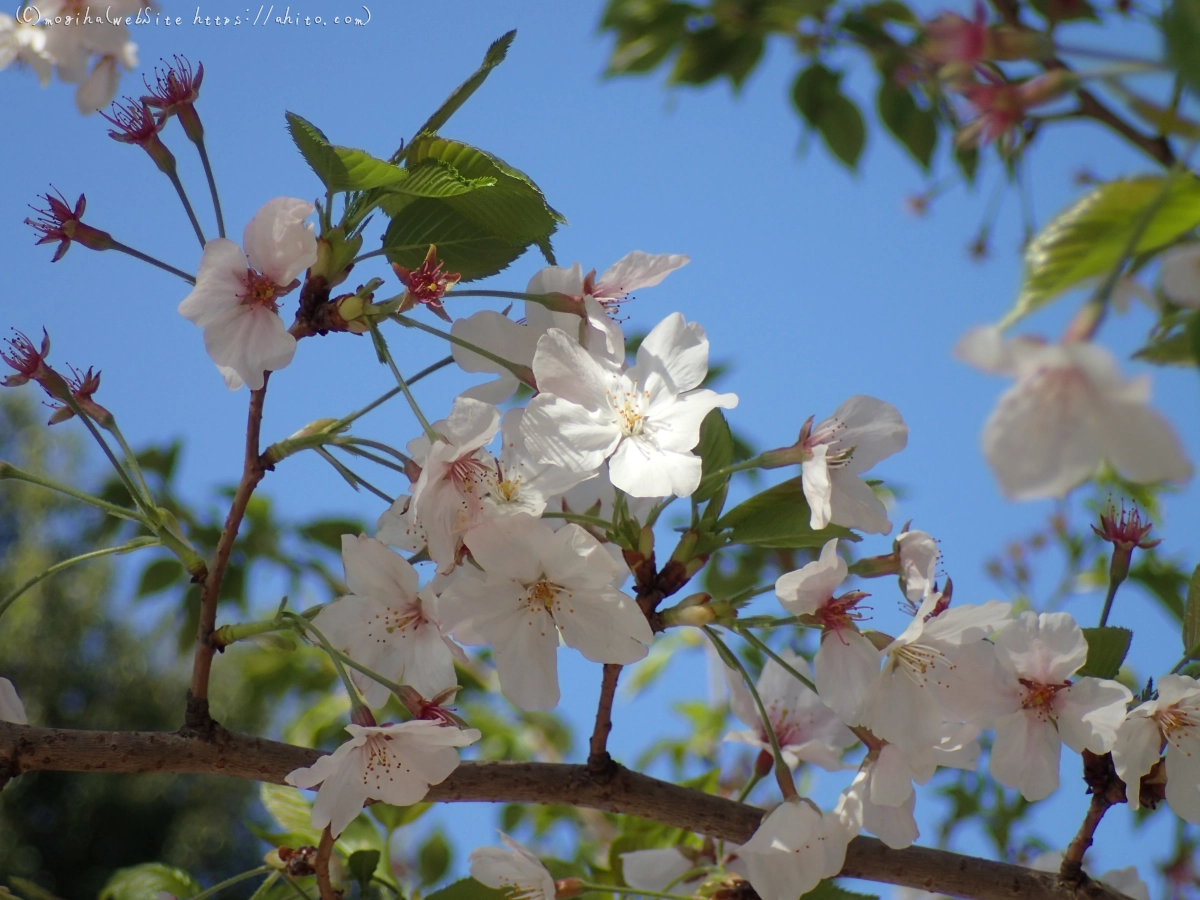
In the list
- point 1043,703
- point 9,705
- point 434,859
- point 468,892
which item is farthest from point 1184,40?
point 434,859

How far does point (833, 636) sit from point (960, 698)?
0.50ft

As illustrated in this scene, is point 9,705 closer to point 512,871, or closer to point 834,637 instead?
point 512,871

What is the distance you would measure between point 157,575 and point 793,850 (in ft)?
4.39

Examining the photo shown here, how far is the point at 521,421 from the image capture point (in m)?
0.96

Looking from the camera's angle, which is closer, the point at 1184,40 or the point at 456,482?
the point at 1184,40

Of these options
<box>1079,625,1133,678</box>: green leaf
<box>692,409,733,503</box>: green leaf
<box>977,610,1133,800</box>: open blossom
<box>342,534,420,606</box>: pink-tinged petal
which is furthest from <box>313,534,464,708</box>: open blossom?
<box>1079,625,1133,678</box>: green leaf

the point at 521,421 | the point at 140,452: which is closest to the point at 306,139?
the point at 521,421

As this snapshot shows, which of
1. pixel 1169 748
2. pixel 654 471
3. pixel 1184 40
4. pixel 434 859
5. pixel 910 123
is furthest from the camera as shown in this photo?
pixel 434 859

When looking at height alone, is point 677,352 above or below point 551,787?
above

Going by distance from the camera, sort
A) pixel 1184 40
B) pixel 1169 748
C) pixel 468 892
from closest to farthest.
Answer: pixel 1184 40 → pixel 1169 748 → pixel 468 892

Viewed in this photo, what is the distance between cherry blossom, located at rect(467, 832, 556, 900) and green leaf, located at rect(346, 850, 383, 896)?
0.11 meters

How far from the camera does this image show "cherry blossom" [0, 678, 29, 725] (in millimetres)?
1135

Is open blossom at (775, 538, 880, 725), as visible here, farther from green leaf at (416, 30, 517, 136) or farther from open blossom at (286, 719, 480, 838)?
green leaf at (416, 30, 517, 136)

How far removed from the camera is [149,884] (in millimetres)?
1367
